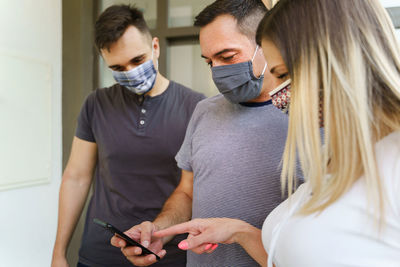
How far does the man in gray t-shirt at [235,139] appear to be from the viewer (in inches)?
40.8

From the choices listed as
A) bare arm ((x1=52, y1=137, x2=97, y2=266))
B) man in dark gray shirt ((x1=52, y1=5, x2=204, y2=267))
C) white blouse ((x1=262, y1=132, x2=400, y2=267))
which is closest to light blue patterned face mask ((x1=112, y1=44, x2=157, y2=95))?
man in dark gray shirt ((x1=52, y1=5, x2=204, y2=267))

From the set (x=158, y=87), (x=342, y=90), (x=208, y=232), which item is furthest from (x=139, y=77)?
(x=342, y=90)

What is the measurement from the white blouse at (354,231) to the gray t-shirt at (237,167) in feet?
1.12

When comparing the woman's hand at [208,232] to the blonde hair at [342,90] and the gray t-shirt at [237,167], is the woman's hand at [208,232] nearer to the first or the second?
the gray t-shirt at [237,167]

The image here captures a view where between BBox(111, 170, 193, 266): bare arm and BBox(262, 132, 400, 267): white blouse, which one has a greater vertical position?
BBox(262, 132, 400, 267): white blouse

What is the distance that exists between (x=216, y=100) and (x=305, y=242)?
703 mm

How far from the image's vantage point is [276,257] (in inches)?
28.8

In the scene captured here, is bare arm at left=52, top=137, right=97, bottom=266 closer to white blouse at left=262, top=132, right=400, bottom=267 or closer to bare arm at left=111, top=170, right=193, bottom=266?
bare arm at left=111, top=170, right=193, bottom=266

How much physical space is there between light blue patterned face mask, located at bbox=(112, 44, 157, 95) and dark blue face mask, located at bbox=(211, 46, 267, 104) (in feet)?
1.71

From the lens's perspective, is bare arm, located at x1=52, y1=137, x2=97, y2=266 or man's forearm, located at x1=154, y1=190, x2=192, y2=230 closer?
man's forearm, located at x1=154, y1=190, x2=192, y2=230

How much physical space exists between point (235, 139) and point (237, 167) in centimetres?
9

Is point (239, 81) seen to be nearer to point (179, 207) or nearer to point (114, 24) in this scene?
point (179, 207)

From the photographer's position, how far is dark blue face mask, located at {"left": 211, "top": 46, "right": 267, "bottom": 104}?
1065 millimetres

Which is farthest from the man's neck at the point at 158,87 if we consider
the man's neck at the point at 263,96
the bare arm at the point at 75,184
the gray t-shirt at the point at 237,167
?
the man's neck at the point at 263,96
